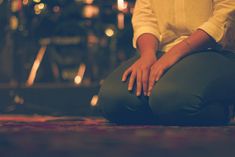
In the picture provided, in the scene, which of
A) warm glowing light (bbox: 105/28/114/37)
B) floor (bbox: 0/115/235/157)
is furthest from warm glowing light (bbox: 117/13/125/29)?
floor (bbox: 0/115/235/157)

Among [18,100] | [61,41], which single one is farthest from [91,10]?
[18,100]

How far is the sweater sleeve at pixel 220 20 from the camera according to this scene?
4.53 ft

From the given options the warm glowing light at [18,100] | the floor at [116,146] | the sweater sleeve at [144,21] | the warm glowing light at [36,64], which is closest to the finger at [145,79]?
the sweater sleeve at [144,21]

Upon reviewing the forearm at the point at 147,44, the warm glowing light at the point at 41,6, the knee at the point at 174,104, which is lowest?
the warm glowing light at the point at 41,6

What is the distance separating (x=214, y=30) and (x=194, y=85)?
16 centimetres

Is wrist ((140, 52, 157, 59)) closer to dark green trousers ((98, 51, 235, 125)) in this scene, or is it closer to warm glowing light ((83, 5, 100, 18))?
dark green trousers ((98, 51, 235, 125))

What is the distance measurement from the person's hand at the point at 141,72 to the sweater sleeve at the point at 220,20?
158mm

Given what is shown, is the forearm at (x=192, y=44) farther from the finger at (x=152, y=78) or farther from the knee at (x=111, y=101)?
the knee at (x=111, y=101)

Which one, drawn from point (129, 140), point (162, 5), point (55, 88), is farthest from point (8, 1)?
point (129, 140)

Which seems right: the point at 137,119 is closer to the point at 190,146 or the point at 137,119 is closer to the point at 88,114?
the point at 190,146

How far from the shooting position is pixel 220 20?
1396 millimetres

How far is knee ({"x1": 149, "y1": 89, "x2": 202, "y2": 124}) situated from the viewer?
1.33 metres

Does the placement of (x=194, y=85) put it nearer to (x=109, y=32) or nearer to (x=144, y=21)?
(x=144, y=21)

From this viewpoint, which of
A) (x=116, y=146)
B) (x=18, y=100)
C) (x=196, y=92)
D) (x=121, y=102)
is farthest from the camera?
(x=18, y=100)
